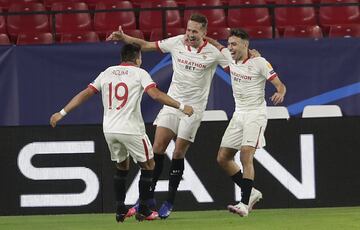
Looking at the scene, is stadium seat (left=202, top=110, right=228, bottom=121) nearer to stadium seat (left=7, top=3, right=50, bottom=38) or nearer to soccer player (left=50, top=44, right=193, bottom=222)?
soccer player (left=50, top=44, right=193, bottom=222)

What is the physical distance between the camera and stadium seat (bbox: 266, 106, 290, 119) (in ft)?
44.4

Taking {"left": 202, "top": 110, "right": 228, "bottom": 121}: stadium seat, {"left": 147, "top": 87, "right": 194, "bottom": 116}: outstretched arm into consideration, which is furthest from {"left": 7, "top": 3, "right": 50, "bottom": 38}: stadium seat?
{"left": 147, "top": 87, "right": 194, "bottom": 116}: outstretched arm

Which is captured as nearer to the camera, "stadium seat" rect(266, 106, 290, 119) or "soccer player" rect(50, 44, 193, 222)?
"soccer player" rect(50, 44, 193, 222)

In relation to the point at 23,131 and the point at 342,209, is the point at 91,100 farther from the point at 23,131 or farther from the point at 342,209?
the point at 342,209

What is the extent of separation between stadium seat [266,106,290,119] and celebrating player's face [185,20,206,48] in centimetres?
283

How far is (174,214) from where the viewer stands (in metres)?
12.0

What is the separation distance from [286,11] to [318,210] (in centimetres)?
473

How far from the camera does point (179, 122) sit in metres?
11.1

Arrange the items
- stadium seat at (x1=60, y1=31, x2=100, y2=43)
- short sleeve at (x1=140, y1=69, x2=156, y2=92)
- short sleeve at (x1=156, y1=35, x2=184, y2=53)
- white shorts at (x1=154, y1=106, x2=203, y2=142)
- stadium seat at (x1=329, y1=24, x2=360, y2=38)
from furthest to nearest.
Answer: stadium seat at (x1=60, y1=31, x2=100, y2=43), stadium seat at (x1=329, y1=24, x2=360, y2=38), short sleeve at (x1=156, y1=35, x2=184, y2=53), white shorts at (x1=154, y1=106, x2=203, y2=142), short sleeve at (x1=140, y1=69, x2=156, y2=92)

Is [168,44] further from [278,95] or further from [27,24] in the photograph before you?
[27,24]

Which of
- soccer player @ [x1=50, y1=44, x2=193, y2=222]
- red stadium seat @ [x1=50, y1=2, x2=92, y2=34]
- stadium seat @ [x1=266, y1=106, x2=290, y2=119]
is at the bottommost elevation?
stadium seat @ [x1=266, y1=106, x2=290, y2=119]

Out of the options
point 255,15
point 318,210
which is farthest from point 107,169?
point 255,15

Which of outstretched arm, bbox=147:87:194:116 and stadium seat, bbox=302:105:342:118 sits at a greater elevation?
outstretched arm, bbox=147:87:194:116

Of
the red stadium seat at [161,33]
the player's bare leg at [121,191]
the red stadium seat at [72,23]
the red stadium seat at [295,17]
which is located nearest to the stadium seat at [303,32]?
the red stadium seat at [295,17]
